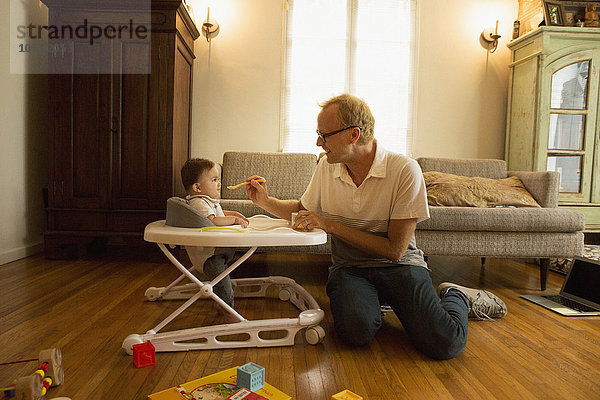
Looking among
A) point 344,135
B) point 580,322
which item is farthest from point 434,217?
point 344,135

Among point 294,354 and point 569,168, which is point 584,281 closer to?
point 569,168

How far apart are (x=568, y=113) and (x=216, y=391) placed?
3.60 metres

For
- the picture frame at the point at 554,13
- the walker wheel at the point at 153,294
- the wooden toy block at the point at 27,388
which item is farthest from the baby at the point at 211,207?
the picture frame at the point at 554,13

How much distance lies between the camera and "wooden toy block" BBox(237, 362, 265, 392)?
122cm

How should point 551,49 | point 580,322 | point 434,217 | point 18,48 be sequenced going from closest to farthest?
point 580,322, point 434,217, point 18,48, point 551,49

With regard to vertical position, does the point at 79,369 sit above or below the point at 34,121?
below

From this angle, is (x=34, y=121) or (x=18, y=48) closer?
(x=18, y=48)

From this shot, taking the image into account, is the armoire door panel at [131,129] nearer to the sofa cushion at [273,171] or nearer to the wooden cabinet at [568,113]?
the sofa cushion at [273,171]

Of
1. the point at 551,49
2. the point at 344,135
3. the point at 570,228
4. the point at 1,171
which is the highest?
the point at 551,49

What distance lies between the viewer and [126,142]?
10.3 ft

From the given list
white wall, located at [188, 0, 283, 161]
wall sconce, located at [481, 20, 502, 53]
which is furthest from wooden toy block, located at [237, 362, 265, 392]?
wall sconce, located at [481, 20, 502, 53]

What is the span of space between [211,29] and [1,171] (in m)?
1.93

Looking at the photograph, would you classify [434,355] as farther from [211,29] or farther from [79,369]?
[211,29]

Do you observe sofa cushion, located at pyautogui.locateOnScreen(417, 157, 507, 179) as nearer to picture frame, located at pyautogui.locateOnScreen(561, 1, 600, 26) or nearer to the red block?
picture frame, located at pyautogui.locateOnScreen(561, 1, 600, 26)
